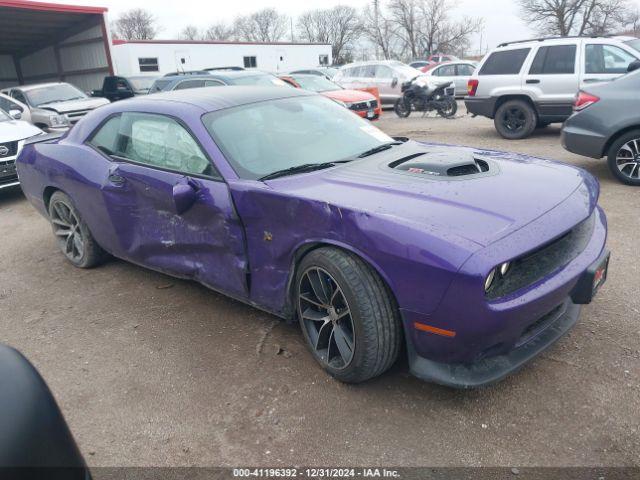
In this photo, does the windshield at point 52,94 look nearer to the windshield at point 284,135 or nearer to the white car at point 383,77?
the white car at point 383,77

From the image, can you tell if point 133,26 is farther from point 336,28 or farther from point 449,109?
point 449,109

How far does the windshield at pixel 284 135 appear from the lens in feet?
10.4

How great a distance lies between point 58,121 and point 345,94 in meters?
6.50

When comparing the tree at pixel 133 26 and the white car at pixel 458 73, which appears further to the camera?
the tree at pixel 133 26

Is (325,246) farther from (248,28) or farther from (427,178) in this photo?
(248,28)

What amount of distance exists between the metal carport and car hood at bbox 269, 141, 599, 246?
61.2 ft

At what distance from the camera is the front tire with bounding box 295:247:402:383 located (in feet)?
8.00

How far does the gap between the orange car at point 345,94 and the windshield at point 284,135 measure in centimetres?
796

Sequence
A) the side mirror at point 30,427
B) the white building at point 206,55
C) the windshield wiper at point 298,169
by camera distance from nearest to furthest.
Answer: the side mirror at point 30,427, the windshield wiper at point 298,169, the white building at point 206,55

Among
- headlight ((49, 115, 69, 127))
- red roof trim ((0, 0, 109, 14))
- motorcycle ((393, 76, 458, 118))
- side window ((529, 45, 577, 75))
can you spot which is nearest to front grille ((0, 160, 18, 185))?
headlight ((49, 115, 69, 127))

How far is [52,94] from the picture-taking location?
12898 millimetres

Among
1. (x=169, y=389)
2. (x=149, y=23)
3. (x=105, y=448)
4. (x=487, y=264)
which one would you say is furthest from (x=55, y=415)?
(x=149, y=23)

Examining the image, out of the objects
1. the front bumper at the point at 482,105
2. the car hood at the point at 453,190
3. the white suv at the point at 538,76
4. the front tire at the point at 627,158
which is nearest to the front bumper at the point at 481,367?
the car hood at the point at 453,190

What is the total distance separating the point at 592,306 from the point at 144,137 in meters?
3.31
